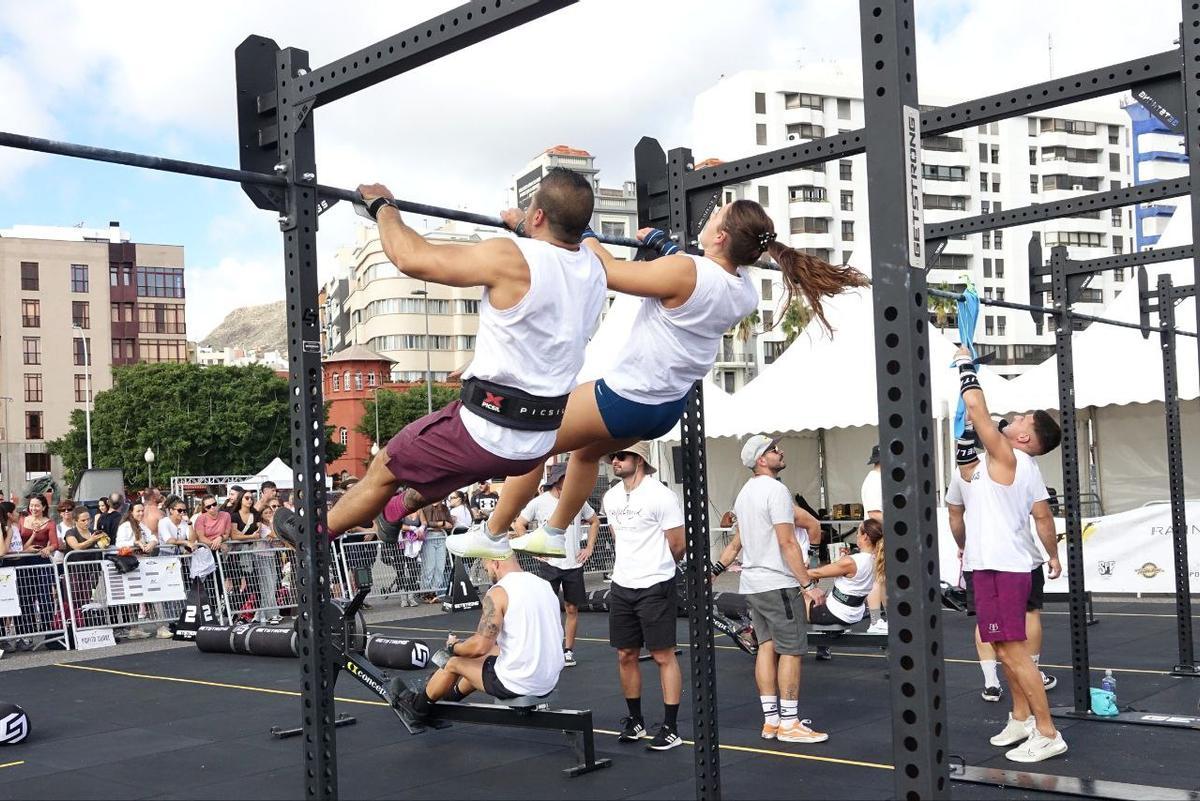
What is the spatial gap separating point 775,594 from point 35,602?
8852 millimetres

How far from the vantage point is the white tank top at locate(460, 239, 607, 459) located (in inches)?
139

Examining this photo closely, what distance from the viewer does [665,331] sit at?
161 inches

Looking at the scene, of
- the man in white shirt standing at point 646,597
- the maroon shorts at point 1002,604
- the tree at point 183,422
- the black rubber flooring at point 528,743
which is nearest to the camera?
the black rubber flooring at point 528,743

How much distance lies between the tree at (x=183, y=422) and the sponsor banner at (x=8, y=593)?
167ft

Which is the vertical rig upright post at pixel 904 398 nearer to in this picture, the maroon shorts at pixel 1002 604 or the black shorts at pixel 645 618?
the maroon shorts at pixel 1002 604

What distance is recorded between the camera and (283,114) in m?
3.97

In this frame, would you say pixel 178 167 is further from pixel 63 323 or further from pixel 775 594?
pixel 63 323

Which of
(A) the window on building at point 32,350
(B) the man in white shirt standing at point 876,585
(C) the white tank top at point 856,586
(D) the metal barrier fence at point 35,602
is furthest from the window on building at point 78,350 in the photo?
(C) the white tank top at point 856,586

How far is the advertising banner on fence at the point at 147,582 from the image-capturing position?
41.4 feet

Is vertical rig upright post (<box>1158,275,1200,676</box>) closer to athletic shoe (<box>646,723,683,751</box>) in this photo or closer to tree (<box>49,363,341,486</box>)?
athletic shoe (<box>646,723,683,751</box>)

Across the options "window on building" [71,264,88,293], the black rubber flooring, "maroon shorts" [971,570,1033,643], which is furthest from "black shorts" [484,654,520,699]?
"window on building" [71,264,88,293]

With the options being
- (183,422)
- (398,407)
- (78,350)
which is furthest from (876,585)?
(78,350)

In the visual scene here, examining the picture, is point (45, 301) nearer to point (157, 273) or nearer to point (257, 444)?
point (157, 273)

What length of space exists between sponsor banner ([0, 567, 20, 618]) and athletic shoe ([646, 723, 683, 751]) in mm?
8055
